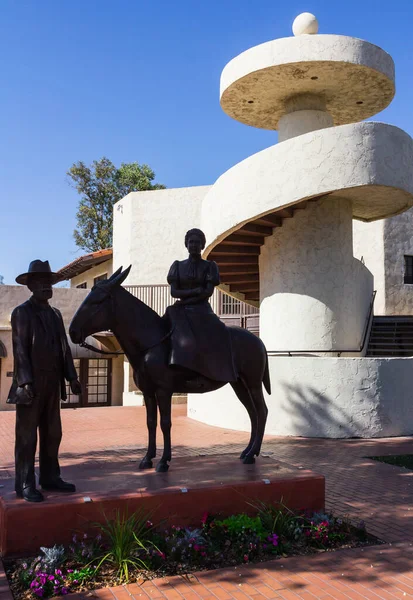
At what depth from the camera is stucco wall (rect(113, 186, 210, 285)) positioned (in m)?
20.6

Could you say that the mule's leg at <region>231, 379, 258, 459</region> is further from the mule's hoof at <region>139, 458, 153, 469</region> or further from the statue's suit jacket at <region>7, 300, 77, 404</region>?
the statue's suit jacket at <region>7, 300, 77, 404</region>

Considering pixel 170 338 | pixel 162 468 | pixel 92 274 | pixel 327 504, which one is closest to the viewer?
pixel 162 468

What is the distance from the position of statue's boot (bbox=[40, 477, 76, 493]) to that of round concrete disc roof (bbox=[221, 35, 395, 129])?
988 cm

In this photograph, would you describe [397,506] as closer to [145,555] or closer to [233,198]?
[145,555]

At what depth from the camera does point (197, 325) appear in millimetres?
5730

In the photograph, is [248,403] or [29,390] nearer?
[29,390]

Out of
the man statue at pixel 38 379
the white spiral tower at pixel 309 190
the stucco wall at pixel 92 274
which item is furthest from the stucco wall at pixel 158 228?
the man statue at pixel 38 379

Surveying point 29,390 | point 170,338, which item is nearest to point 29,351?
point 29,390

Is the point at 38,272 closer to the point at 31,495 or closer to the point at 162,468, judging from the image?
the point at 31,495

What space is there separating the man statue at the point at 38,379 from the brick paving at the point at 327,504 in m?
0.98

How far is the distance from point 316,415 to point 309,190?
14.4 ft

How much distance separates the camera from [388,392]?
35.7 ft

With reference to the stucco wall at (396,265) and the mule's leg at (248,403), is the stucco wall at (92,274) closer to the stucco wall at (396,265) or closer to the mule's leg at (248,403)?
the stucco wall at (396,265)

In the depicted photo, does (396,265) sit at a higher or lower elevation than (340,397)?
higher
